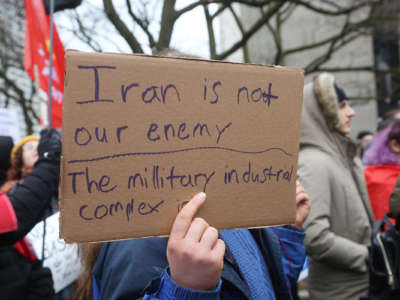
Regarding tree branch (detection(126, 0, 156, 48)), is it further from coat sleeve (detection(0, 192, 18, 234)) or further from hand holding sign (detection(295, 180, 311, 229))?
coat sleeve (detection(0, 192, 18, 234))

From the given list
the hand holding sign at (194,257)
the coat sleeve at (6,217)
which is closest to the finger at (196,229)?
the hand holding sign at (194,257)

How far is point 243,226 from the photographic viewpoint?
1012 millimetres

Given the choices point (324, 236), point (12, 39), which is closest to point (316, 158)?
point (324, 236)

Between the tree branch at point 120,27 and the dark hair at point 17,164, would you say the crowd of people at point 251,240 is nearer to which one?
the dark hair at point 17,164

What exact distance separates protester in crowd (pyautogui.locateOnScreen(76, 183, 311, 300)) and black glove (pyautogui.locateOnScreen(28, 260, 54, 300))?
0.90 m

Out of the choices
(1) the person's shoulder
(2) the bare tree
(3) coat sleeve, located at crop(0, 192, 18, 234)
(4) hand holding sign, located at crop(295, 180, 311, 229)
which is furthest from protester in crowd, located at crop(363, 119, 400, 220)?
(2) the bare tree

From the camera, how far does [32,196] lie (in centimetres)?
192

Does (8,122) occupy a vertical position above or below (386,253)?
above

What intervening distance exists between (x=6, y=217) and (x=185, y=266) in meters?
1.19

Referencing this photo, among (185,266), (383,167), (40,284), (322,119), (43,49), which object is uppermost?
(43,49)

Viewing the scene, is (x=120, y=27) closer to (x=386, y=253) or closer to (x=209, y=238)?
(x=209, y=238)

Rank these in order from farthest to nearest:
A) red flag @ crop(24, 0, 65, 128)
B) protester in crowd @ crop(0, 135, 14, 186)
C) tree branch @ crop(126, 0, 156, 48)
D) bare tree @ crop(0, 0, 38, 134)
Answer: bare tree @ crop(0, 0, 38, 134) → red flag @ crop(24, 0, 65, 128) → protester in crowd @ crop(0, 135, 14, 186) → tree branch @ crop(126, 0, 156, 48)

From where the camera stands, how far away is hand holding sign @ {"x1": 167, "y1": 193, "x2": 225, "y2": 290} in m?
Result: 0.83

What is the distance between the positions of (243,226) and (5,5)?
30.2ft
